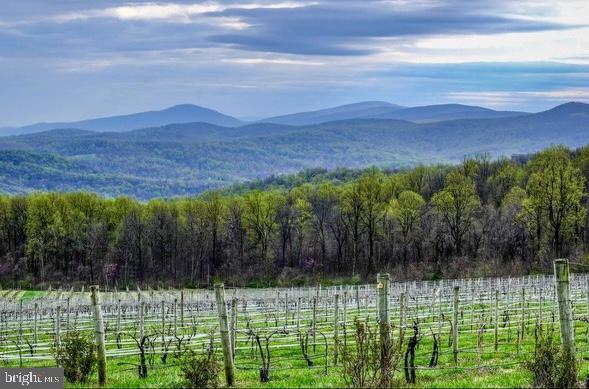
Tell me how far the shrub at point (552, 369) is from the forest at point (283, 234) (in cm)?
7591

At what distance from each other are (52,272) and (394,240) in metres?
44.5

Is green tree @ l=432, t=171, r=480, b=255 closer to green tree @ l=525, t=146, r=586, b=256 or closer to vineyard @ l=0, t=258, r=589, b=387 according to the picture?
green tree @ l=525, t=146, r=586, b=256

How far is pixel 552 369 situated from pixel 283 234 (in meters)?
92.8

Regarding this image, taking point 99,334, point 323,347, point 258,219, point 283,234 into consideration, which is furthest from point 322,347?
point 283,234

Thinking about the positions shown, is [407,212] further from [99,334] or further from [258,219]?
[99,334]

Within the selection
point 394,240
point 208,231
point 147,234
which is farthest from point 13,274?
point 394,240

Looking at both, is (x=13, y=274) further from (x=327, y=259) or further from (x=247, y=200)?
(x=327, y=259)

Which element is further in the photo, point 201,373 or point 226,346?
point 226,346

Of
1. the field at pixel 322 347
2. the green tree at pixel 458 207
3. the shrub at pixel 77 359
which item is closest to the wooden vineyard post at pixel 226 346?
the field at pixel 322 347

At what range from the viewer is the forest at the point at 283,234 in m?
94.9

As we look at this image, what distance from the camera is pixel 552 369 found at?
46.3 feet

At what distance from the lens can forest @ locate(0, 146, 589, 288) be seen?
94.9 metres

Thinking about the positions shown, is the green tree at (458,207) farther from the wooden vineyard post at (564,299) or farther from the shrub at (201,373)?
the shrub at (201,373)

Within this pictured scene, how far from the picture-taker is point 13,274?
102938 millimetres
